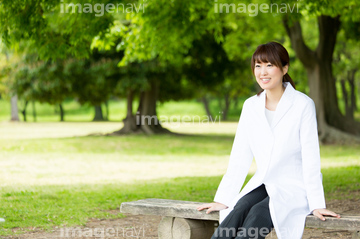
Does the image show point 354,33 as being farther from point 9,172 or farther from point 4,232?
point 4,232

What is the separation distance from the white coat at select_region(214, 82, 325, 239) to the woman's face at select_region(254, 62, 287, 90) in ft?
0.35

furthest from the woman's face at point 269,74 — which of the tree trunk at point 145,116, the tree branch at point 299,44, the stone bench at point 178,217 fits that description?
the tree trunk at point 145,116

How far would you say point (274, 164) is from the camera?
12.5 feet

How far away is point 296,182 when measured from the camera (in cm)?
A: 380

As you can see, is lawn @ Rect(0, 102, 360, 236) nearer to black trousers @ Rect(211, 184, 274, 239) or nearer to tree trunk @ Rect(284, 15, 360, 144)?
tree trunk @ Rect(284, 15, 360, 144)

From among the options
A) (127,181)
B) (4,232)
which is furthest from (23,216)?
(127,181)

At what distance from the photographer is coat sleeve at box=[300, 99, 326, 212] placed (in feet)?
12.2

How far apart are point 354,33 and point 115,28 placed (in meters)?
12.5

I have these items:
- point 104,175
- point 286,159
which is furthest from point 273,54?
point 104,175

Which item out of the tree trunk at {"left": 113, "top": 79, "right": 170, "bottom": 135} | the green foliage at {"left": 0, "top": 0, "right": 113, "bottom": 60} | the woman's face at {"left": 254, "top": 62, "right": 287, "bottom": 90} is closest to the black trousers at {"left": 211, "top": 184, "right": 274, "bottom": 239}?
the woman's face at {"left": 254, "top": 62, "right": 287, "bottom": 90}

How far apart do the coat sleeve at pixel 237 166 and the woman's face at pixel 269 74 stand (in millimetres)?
237

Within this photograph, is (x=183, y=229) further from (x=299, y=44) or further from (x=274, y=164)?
(x=299, y=44)

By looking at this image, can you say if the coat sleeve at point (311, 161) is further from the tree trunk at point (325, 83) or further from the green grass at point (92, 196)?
the tree trunk at point (325, 83)

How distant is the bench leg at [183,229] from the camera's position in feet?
14.5
